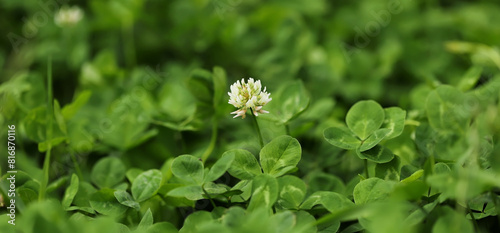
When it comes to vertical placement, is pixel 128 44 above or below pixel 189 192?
above

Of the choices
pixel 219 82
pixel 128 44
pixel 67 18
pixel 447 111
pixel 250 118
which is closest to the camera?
pixel 447 111

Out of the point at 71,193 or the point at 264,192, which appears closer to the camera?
the point at 264,192

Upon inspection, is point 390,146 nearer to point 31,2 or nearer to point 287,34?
point 287,34

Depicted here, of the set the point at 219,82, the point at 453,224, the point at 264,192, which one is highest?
the point at 219,82

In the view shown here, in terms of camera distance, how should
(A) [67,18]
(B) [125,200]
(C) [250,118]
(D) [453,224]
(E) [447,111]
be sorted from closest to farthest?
(D) [453,224], (B) [125,200], (E) [447,111], (C) [250,118], (A) [67,18]

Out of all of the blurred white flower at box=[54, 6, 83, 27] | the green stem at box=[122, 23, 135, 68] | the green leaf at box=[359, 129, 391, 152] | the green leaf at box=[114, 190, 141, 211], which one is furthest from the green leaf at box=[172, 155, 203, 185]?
the blurred white flower at box=[54, 6, 83, 27]

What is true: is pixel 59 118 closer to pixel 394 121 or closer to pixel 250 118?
pixel 250 118

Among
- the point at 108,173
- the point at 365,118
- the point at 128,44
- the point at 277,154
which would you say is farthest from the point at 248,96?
the point at 128,44
